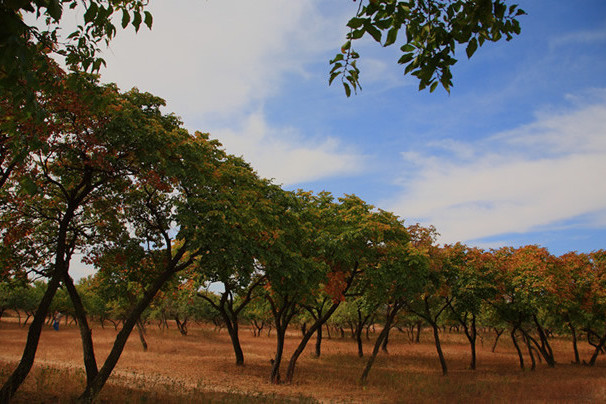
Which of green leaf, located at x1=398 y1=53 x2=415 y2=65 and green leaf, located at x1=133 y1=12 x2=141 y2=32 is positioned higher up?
green leaf, located at x1=133 y1=12 x2=141 y2=32

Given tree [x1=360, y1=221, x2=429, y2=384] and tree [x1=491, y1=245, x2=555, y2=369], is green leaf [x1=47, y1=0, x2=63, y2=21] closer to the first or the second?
tree [x1=360, y1=221, x2=429, y2=384]

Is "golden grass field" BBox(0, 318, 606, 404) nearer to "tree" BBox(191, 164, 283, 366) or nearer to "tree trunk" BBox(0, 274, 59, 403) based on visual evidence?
"tree trunk" BBox(0, 274, 59, 403)

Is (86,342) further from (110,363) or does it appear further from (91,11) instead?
(91,11)

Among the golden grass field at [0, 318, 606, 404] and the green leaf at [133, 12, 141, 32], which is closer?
the green leaf at [133, 12, 141, 32]

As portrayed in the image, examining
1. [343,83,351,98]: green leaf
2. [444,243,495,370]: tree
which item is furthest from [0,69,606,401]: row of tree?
[444,243,495,370]: tree

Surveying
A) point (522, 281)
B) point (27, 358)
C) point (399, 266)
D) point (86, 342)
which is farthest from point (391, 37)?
point (522, 281)

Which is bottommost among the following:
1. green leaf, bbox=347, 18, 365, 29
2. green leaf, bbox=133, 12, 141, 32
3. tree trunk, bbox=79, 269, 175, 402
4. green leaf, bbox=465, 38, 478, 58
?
tree trunk, bbox=79, 269, 175, 402

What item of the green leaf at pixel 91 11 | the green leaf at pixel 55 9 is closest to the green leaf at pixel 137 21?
the green leaf at pixel 91 11

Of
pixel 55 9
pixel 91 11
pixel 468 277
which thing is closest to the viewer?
pixel 55 9

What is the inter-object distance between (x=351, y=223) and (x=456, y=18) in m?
15.8

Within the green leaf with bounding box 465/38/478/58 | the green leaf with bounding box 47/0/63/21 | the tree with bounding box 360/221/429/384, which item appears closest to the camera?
the green leaf with bounding box 47/0/63/21

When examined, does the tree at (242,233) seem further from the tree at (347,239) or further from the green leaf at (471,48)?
the green leaf at (471,48)

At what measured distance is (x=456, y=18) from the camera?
3988mm

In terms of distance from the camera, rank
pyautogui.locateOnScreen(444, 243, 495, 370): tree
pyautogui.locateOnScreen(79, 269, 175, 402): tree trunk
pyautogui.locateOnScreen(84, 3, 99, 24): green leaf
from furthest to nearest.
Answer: pyautogui.locateOnScreen(444, 243, 495, 370): tree, pyautogui.locateOnScreen(79, 269, 175, 402): tree trunk, pyautogui.locateOnScreen(84, 3, 99, 24): green leaf
